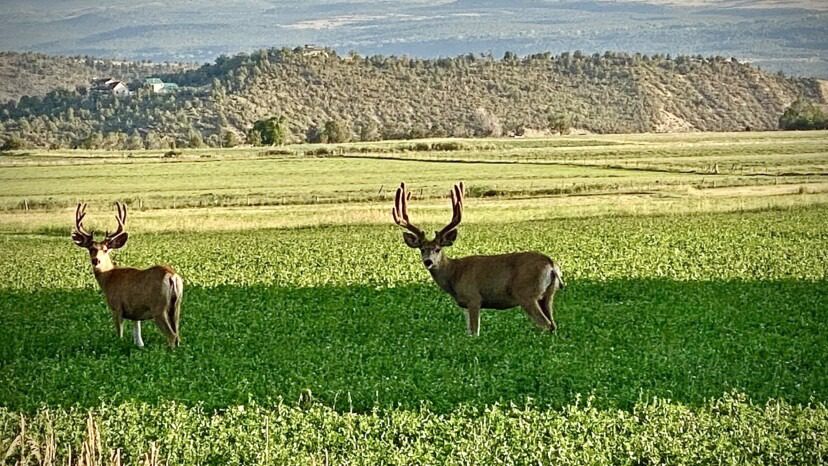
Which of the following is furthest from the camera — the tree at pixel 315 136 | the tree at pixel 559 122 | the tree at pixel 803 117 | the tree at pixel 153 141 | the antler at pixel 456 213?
the tree at pixel 559 122

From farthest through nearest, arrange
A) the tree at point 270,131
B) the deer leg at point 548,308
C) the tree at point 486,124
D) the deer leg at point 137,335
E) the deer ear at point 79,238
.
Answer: the tree at point 486,124, the tree at point 270,131, the deer ear at point 79,238, the deer leg at point 548,308, the deer leg at point 137,335

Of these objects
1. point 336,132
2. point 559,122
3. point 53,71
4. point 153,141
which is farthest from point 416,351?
point 559,122

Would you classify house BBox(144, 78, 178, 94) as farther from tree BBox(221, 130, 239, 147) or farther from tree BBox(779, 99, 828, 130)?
tree BBox(779, 99, 828, 130)

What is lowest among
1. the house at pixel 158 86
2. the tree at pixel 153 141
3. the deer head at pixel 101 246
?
the tree at pixel 153 141

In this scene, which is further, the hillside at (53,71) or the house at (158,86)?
the house at (158,86)

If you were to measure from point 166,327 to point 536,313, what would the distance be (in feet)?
13.6

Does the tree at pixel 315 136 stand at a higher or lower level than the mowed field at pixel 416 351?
lower

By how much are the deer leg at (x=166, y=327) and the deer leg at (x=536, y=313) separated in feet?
12.9

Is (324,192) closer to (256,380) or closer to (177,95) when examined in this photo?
(177,95)

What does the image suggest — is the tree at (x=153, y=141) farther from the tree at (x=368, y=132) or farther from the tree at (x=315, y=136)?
the tree at (x=368, y=132)

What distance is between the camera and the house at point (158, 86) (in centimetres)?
6688

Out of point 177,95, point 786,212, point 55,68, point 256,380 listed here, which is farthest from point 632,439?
point 177,95

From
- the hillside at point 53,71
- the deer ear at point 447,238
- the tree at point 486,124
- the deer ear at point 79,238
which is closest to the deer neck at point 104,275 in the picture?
the deer ear at point 79,238

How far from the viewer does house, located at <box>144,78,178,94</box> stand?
219 ft
